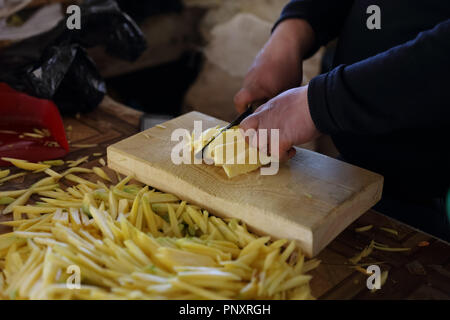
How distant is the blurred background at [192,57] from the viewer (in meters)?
3.47

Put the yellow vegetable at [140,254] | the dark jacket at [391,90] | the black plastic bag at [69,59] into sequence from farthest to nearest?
the black plastic bag at [69,59], the dark jacket at [391,90], the yellow vegetable at [140,254]

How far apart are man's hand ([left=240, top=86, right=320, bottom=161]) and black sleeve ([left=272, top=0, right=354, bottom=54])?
59 centimetres

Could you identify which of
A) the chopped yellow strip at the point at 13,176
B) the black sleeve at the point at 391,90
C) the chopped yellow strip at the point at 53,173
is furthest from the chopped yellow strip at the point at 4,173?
the black sleeve at the point at 391,90

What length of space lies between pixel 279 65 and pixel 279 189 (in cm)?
63

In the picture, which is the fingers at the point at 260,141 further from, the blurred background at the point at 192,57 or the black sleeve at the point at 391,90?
the blurred background at the point at 192,57

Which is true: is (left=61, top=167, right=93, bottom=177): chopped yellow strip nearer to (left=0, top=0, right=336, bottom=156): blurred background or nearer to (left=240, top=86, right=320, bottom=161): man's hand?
(left=240, top=86, right=320, bottom=161): man's hand

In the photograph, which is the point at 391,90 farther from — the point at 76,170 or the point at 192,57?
the point at 192,57

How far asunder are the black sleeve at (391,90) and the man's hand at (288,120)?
0.05 m

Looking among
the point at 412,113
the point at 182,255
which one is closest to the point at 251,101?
the point at 412,113

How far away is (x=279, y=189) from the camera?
137 cm

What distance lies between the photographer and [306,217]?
1.24 metres

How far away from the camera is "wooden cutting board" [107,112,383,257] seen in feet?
4.10

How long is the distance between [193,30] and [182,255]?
323 cm

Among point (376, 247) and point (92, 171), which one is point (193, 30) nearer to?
point (92, 171)
